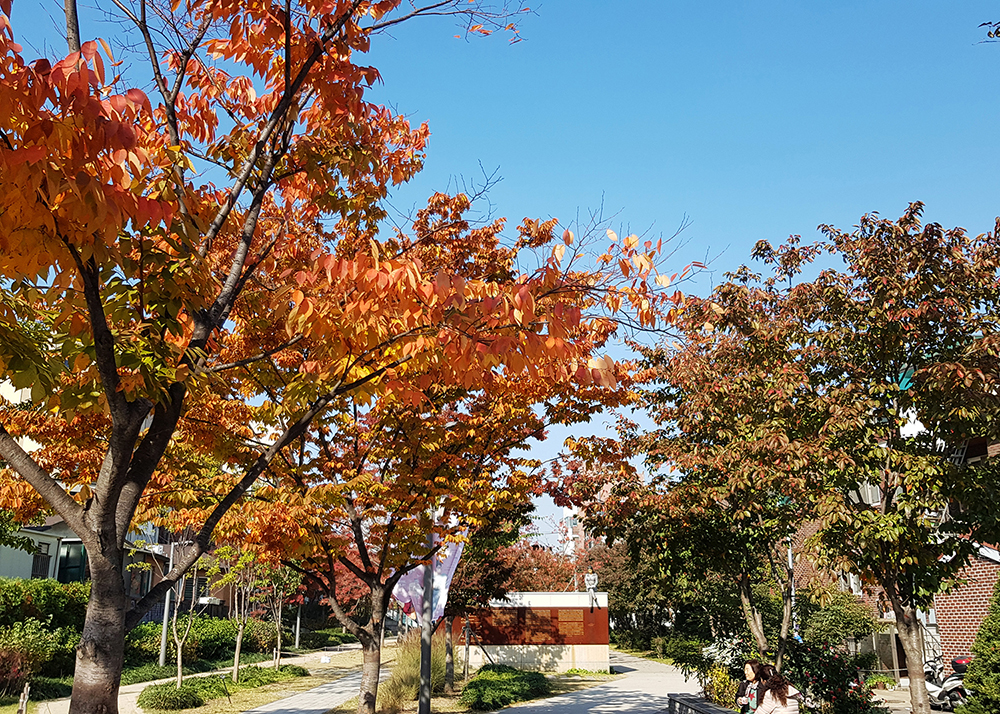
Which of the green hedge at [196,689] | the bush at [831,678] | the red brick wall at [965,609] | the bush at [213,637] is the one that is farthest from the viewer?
the bush at [213,637]

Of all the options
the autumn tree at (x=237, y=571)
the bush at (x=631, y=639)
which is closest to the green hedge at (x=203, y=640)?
the autumn tree at (x=237, y=571)

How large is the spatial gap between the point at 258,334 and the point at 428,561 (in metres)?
6.10

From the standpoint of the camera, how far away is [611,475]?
13656mm

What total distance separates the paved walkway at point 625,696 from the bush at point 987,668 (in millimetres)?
6422

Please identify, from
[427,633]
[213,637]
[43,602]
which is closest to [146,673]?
[43,602]

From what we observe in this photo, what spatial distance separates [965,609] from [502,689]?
1179 cm

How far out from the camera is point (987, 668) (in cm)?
1136

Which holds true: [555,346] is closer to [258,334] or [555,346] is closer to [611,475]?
[258,334]

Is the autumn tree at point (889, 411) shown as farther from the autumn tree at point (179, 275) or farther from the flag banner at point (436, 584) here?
the flag banner at point (436, 584)

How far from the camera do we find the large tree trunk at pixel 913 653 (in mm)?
8523

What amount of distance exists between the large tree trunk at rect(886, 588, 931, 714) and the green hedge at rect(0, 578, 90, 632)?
19243 mm

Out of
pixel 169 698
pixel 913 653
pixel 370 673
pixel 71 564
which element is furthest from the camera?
pixel 71 564

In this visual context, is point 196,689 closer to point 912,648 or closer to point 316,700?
point 316,700

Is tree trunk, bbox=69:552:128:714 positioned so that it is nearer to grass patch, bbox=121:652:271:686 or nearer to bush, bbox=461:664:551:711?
bush, bbox=461:664:551:711
